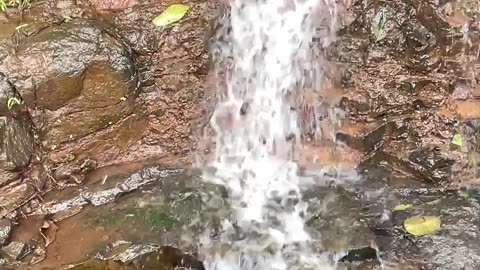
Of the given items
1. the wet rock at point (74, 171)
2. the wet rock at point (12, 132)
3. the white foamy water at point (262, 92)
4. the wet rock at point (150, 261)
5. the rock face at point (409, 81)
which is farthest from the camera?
the white foamy water at point (262, 92)

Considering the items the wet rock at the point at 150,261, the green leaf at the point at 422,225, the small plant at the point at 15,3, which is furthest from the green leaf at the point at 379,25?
the small plant at the point at 15,3

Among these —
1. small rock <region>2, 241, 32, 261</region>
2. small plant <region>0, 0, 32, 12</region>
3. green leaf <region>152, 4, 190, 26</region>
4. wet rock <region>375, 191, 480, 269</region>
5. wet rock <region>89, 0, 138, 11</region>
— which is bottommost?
wet rock <region>375, 191, 480, 269</region>

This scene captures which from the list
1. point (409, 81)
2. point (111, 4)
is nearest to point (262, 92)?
point (409, 81)

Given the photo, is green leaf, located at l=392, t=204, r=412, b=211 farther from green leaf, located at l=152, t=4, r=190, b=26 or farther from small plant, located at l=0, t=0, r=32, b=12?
small plant, located at l=0, t=0, r=32, b=12

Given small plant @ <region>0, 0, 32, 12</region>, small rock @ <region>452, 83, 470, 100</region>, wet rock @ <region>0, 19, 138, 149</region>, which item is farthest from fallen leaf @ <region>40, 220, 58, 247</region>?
small rock @ <region>452, 83, 470, 100</region>

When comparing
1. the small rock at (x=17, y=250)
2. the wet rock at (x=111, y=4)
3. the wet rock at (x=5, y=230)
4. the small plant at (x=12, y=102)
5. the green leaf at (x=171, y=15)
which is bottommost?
the small rock at (x=17, y=250)

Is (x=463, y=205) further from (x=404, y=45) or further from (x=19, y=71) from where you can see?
(x=19, y=71)

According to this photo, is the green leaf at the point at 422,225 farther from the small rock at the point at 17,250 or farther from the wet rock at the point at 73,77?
the small rock at the point at 17,250

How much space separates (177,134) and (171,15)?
88cm

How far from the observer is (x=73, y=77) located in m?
4.08

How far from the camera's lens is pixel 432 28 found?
4367mm

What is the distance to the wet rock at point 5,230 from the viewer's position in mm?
3748

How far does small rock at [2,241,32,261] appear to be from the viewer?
3682 mm

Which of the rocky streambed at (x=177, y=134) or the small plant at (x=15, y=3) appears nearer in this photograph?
the rocky streambed at (x=177, y=134)
